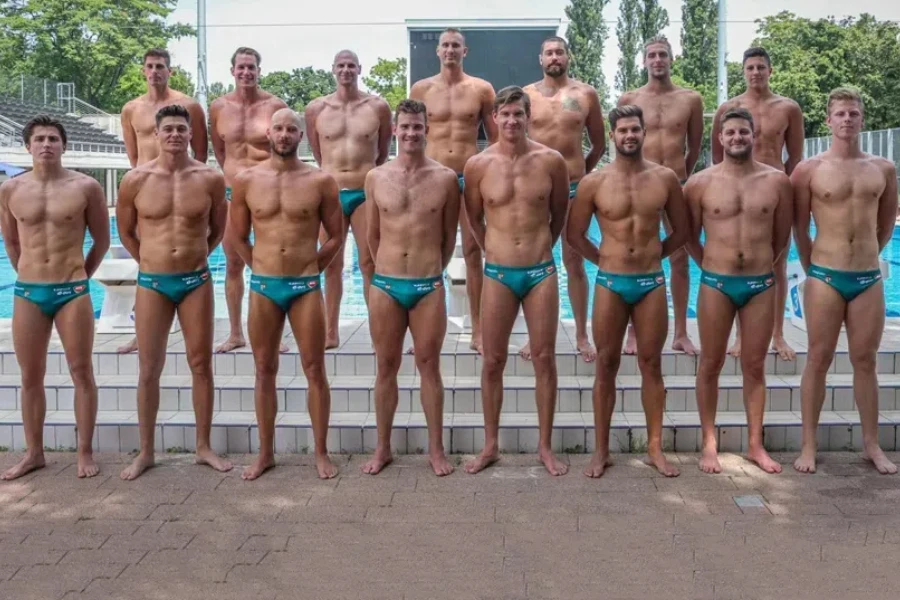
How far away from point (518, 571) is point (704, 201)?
2.45 metres

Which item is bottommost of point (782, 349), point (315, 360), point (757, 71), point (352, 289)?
point (782, 349)

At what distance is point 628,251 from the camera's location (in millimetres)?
5387

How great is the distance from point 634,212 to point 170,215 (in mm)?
2573

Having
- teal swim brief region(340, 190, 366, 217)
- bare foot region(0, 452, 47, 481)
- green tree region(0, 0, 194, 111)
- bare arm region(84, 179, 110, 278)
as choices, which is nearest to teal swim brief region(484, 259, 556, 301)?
teal swim brief region(340, 190, 366, 217)

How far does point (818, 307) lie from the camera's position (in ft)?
18.0

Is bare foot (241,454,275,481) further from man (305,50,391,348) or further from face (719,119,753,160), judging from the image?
face (719,119,753,160)

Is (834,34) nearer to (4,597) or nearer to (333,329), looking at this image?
(333,329)

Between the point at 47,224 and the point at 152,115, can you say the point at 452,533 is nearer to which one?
the point at 47,224

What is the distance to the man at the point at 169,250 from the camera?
18.0 feet

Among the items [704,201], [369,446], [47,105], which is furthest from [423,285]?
[47,105]

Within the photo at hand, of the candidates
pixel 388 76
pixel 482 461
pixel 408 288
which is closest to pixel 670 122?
pixel 408 288

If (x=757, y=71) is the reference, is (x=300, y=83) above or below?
above

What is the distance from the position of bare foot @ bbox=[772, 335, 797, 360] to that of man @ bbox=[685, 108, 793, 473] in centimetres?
114

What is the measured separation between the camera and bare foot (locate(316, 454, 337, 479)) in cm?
549
